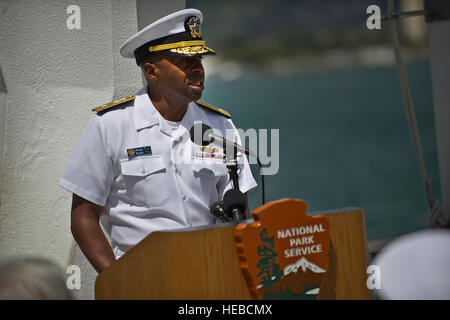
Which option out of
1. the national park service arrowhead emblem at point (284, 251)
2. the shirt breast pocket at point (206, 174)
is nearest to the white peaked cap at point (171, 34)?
the shirt breast pocket at point (206, 174)

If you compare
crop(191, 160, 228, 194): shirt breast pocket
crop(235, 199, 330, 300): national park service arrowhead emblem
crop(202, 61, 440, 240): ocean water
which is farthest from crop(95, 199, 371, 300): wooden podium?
crop(202, 61, 440, 240): ocean water

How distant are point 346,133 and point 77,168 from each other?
1612 inches

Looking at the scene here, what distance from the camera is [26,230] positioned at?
8.21 ft

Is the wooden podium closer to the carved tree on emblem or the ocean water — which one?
the carved tree on emblem

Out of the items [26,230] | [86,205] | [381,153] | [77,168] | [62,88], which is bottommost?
[381,153]

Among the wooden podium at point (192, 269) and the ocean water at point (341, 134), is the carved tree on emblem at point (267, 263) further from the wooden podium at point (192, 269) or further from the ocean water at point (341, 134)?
the ocean water at point (341, 134)

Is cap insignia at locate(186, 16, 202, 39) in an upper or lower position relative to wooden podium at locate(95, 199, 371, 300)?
upper

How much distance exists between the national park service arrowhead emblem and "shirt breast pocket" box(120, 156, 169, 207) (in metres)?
0.60

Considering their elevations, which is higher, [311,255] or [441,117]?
[441,117]

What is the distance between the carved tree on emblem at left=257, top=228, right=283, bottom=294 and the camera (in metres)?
1.34
